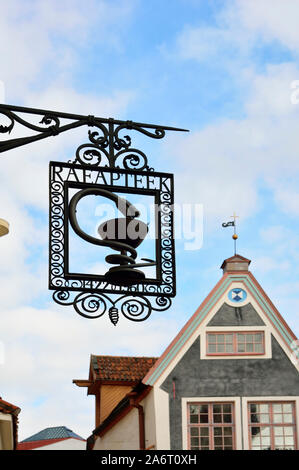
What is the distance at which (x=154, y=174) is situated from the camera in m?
6.25

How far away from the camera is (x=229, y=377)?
2062 centimetres

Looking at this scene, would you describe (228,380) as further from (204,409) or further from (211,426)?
(211,426)

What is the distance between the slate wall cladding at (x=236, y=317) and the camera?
20969mm

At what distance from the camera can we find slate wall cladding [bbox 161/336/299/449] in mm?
20484

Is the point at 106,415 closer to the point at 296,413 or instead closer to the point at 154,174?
the point at 296,413

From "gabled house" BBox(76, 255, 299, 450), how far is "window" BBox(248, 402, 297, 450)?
0.08ft

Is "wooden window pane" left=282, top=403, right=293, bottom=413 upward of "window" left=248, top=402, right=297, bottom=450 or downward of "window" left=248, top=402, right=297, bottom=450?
upward

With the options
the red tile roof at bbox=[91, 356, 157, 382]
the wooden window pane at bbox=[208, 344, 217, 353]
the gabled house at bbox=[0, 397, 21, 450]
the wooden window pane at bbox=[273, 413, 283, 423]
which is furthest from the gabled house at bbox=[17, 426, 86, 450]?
the gabled house at bbox=[0, 397, 21, 450]

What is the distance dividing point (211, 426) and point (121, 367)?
5.87 meters

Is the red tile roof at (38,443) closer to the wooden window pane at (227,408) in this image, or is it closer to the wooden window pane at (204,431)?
the wooden window pane at (204,431)

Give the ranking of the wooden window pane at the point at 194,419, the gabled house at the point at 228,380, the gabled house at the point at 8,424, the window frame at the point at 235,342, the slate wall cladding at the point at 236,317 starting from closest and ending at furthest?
the gabled house at the point at 8,424 → the gabled house at the point at 228,380 → the wooden window pane at the point at 194,419 → the window frame at the point at 235,342 → the slate wall cladding at the point at 236,317

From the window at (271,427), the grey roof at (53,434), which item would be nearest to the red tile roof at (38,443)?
the grey roof at (53,434)

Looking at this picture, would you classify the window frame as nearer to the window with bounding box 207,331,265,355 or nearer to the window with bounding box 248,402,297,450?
the window with bounding box 207,331,265,355

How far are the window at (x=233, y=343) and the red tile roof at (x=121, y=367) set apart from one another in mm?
4461
